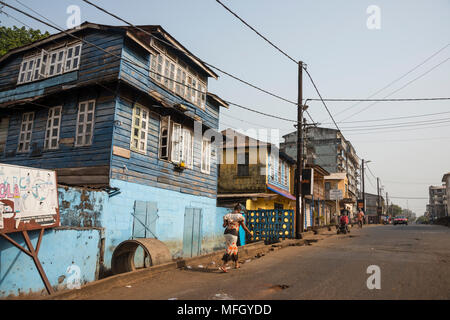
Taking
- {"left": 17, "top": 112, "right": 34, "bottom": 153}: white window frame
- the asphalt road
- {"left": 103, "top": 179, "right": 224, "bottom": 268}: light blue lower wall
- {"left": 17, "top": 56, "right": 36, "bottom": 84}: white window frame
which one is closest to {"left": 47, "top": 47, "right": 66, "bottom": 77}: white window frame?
{"left": 17, "top": 56, "right": 36, "bottom": 84}: white window frame

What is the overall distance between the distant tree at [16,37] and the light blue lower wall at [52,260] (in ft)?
77.5

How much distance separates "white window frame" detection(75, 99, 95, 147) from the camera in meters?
12.1

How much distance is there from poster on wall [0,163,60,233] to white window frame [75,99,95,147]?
15.4 ft

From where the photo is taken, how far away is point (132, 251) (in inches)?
389

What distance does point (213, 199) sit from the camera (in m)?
17.7

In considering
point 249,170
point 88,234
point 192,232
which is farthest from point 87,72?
point 249,170

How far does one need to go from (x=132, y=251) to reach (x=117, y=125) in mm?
4417

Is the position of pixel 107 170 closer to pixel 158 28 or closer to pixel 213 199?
pixel 158 28

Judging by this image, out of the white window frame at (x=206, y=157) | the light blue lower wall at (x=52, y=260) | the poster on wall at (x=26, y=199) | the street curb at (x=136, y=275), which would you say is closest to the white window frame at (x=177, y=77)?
the white window frame at (x=206, y=157)

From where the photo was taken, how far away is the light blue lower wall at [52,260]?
21.8 feet

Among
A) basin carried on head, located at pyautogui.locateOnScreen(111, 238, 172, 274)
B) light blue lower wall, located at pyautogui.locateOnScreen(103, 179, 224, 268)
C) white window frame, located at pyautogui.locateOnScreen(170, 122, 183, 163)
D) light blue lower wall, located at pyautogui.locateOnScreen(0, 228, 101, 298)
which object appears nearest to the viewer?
light blue lower wall, located at pyautogui.locateOnScreen(0, 228, 101, 298)

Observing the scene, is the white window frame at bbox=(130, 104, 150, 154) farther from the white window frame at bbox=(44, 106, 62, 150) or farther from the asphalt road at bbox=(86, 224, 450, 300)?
the asphalt road at bbox=(86, 224, 450, 300)

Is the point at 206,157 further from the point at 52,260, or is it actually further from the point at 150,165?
the point at 52,260

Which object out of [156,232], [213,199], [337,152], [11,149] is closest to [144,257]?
[156,232]
